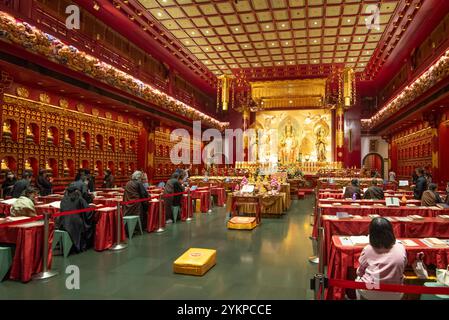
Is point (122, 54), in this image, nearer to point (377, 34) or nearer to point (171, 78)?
point (171, 78)

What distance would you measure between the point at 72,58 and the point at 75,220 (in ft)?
19.3

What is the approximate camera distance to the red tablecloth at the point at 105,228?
5.24 metres

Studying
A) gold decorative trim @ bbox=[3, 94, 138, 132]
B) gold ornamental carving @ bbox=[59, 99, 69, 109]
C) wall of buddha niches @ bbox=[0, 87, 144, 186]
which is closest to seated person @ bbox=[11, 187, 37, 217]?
wall of buddha niches @ bbox=[0, 87, 144, 186]

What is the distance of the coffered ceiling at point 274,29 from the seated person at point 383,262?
10384 millimetres

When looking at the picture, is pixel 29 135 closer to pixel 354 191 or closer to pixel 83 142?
pixel 83 142

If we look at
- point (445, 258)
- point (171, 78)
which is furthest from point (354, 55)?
point (445, 258)

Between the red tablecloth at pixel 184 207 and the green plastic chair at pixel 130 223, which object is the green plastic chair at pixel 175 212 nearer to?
the red tablecloth at pixel 184 207

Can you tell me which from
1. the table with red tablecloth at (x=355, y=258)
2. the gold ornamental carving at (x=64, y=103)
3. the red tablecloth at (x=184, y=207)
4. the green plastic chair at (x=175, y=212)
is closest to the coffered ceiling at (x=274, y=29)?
the gold ornamental carving at (x=64, y=103)

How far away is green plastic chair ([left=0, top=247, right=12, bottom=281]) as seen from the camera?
3.77m

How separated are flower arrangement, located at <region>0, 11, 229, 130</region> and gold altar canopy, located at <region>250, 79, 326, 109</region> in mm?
7106

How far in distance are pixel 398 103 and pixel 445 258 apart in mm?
Result: 13013

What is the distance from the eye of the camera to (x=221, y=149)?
23859 mm

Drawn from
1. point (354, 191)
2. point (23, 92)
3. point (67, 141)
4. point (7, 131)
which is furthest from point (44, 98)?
point (354, 191)

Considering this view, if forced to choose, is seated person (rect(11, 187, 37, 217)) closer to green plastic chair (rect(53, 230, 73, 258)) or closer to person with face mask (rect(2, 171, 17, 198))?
green plastic chair (rect(53, 230, 73, 258))
